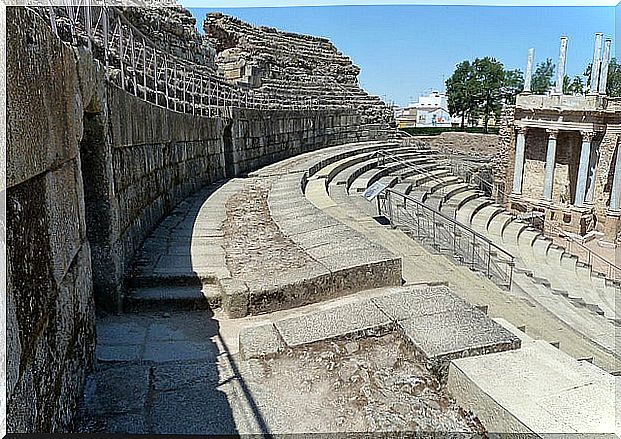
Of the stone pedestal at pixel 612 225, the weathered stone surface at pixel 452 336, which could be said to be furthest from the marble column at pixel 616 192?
the weathered stone surface at pixel 452 336

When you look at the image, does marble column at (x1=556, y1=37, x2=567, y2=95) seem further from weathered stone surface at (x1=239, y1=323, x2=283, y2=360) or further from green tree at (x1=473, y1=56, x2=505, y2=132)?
green tree at (x1=473, y1=56, x2=505, y2=132)

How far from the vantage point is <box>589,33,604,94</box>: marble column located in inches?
987

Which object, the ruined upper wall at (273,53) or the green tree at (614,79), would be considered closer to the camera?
the ruined upper wall at (273,53)

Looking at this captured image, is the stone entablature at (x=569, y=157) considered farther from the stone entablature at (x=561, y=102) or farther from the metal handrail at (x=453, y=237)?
the metal handrail at (x=453, y=237)

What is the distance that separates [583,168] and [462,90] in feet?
118

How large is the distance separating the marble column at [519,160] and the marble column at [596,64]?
3432mm

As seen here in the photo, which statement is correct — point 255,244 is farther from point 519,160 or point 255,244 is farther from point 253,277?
point 519,160

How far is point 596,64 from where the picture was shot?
84.1 ft

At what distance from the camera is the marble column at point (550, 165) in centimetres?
2520

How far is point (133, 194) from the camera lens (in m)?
6.03

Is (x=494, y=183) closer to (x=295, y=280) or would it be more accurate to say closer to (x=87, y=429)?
(x=295, y=280)

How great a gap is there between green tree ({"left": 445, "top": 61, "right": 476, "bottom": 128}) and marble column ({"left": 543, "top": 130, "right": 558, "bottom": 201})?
33258 mm

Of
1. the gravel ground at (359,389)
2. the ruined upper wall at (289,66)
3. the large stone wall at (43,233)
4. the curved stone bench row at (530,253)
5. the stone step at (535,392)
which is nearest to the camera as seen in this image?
the large stone wall at (43,233)

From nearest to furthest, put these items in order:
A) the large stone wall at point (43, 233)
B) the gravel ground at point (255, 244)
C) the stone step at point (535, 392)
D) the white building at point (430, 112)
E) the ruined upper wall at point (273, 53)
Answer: the large stone wall at point (43, 233) → the stone step at point (535, 392) → the gravel ground at point (255, 244) → the ruined upper wall at point (273, 53) → the white building at point (430, 112)
